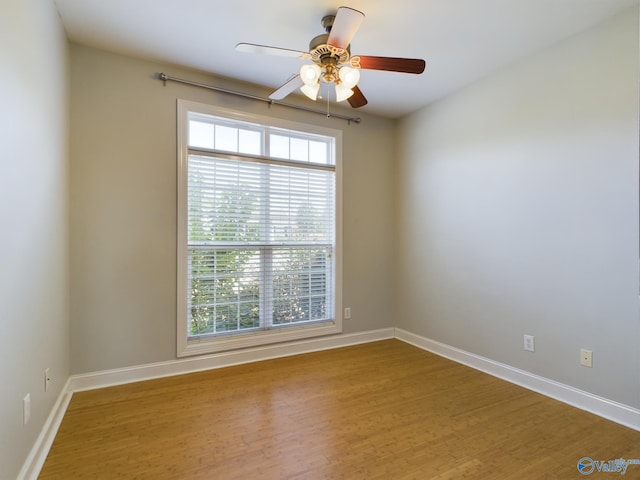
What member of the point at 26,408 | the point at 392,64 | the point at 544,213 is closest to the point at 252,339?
the point at 26,408

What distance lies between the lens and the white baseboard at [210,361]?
2.57 m

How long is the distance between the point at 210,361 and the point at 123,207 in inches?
59.8

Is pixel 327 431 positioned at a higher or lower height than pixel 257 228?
lower

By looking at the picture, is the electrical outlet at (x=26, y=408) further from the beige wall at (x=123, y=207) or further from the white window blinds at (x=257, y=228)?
the white window blinds at (x=257, y=228)

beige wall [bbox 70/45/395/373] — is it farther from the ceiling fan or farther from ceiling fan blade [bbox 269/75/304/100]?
the ceiling fan

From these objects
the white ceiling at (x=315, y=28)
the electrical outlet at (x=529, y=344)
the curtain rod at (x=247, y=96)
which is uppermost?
the white ceiling at (x=315, y=28)

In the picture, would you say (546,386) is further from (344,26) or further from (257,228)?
(344,26)

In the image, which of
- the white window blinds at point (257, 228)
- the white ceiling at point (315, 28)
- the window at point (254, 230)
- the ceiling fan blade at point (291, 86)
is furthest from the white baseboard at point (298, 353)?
the white ceiling at point (315, 28)

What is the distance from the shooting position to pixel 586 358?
230 centimetres

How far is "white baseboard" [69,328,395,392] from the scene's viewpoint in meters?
2.57

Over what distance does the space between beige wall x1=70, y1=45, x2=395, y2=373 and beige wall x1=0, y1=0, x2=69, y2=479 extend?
0.62 feet

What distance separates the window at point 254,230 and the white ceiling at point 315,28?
20.4 inches

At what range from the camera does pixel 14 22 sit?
145 cm

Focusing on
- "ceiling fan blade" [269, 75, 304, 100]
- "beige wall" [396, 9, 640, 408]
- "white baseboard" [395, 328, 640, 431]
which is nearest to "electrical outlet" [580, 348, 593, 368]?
"beige wall" [396, 9, 640, 408]
